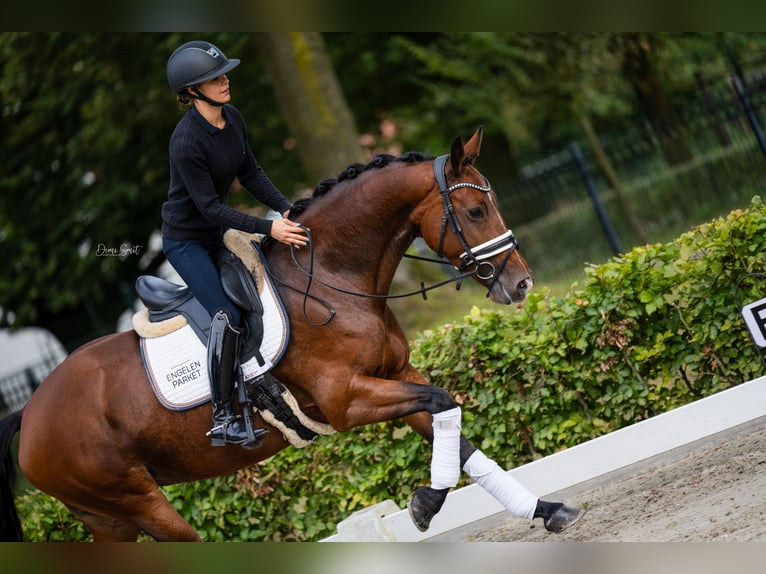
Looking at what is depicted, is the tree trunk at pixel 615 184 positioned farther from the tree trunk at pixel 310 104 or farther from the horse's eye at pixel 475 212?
the horse's eye at pixel 475 212

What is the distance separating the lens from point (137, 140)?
1984 centimetres

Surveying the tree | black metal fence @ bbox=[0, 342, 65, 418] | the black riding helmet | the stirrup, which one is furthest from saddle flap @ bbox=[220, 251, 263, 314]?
black metal fence @ bbox=[0, 342, 65, 418]

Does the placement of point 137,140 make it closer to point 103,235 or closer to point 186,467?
point 103,235

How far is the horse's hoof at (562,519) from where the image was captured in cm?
527

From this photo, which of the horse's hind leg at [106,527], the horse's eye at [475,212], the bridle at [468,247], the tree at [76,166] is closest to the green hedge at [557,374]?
the horse's hind leg at [106,527]

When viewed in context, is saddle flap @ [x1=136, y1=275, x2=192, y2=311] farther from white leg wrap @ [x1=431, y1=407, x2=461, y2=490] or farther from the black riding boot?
white leg wrap @ [x1=431, y1=407, x2=461, y2=490]

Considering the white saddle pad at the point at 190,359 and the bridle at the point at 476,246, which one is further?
the white saddle pad at the point at 190,359

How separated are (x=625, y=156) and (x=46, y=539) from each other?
1040 cm

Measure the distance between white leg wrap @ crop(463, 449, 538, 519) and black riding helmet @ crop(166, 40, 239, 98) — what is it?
2.74 m

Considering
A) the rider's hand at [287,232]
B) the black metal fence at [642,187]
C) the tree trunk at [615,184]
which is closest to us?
the rider's hand at [287,232]

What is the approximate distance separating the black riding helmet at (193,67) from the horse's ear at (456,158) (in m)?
1.40

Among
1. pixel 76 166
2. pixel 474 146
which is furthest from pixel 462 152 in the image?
pixel 76 166

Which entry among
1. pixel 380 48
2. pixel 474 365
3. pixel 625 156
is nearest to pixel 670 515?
pixel 474 365
